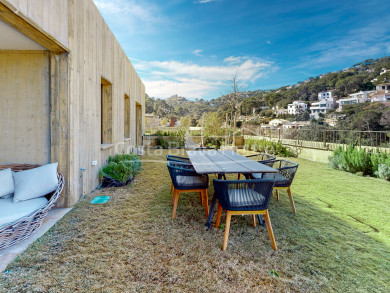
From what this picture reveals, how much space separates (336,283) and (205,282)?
929 millimetres

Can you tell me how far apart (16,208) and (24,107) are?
4.60 ft

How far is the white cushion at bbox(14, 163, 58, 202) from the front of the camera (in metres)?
2.09

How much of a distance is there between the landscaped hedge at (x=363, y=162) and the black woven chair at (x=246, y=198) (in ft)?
14.8

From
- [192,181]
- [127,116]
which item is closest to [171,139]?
[127,116]

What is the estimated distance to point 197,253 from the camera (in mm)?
1754

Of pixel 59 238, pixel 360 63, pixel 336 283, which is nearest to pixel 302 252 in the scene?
pixel 336 283

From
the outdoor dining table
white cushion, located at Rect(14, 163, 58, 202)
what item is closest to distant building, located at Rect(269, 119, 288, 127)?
the outdoor dining table

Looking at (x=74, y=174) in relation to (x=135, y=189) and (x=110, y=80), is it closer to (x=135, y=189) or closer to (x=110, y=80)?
(x=135, y=189)

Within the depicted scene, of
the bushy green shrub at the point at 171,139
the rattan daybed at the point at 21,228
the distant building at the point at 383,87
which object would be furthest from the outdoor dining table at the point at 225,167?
the distant building at the point at 383,87

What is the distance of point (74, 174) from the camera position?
272 centimetres

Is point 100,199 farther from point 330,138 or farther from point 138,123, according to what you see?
point 330,138

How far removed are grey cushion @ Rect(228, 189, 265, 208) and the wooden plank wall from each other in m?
2.38

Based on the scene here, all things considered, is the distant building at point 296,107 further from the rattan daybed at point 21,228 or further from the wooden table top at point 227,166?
the rattan daybed at point 21,228

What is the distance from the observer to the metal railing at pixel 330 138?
577 centimetres
